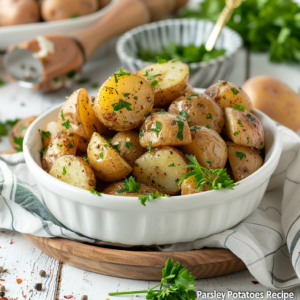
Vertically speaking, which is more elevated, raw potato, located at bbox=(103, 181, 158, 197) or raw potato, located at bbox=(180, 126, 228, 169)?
raw potato, located at bbox=(180, 126, 228, 169)

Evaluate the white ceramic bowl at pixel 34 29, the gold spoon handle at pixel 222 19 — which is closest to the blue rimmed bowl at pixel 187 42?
the gold spoon handle at pixel 222 19

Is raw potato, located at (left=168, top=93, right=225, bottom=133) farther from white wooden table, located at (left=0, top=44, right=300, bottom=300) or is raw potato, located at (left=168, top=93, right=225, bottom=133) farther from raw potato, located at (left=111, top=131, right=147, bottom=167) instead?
white wooden table, located at (left=0, top=44, right=300, bottom=300)

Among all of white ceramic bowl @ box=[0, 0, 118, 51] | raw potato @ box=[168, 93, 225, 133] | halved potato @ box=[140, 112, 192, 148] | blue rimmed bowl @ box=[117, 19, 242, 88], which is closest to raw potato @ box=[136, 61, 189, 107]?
raw potato @ box=[168, 93, 225, 133]

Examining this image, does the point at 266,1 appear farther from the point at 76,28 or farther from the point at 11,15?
the point at 11,15

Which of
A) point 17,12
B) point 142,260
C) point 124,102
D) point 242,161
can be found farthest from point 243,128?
point 17,12

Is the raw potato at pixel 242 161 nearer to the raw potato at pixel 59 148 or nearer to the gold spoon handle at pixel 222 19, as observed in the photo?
the raw potato at pixel 59 148

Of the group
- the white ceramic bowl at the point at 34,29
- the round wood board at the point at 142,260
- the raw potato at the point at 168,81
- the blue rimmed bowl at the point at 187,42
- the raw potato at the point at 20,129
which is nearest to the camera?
the round wood board at the point at 142,260
